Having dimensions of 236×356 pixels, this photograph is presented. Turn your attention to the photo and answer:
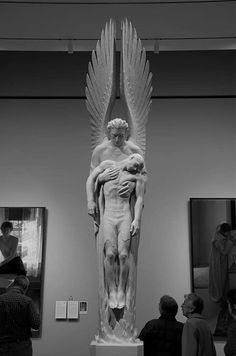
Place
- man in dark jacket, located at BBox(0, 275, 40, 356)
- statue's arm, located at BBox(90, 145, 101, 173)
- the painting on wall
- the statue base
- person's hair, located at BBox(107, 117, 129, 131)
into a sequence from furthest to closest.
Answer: the painting on wall < statue's arm, located at BBox(90, 145, 101, 173) < person's hair, located at BBox(107, 117, 129, 131) < man in dark jacket, located at BBox(0, 275, 40, 356) < the statue base

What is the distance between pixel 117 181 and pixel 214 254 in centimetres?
386

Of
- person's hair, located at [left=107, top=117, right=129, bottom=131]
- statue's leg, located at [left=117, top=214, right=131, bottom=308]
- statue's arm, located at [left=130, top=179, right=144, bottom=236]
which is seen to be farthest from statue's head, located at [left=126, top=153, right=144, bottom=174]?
statue's leg, located at [left=117, top=214, right=131, bottom=308]

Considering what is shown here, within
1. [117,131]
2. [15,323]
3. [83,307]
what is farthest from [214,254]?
[15,323]

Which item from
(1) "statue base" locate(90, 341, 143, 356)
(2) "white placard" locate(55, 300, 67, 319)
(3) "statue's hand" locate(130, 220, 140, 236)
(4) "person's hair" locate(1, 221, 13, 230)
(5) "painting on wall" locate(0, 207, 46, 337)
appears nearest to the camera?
(1) "statue base" locate(90, 341, 143, 356)

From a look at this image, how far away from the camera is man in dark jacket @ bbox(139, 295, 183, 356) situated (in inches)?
235

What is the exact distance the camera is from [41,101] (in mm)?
10469

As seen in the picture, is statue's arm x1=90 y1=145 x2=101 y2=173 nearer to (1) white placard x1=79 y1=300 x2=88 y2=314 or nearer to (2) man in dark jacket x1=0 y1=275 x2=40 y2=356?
(2) man in dark jacket x1=0 y1=275 x2=40 y2=356

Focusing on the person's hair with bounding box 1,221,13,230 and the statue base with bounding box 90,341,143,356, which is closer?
the statue base with bounding box 90,341,143,356

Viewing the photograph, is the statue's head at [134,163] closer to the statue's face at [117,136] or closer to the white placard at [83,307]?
the statue's face at [117,136]

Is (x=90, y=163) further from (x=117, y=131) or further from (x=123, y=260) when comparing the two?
(x=123, y=260)

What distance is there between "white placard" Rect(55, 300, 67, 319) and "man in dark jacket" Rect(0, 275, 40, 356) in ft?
9.64

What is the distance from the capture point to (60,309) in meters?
9.24

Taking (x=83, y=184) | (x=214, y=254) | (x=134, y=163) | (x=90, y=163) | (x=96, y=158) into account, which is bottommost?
(x=214, y=254)

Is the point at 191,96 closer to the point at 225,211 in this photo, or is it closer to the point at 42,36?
the point at 225,211
